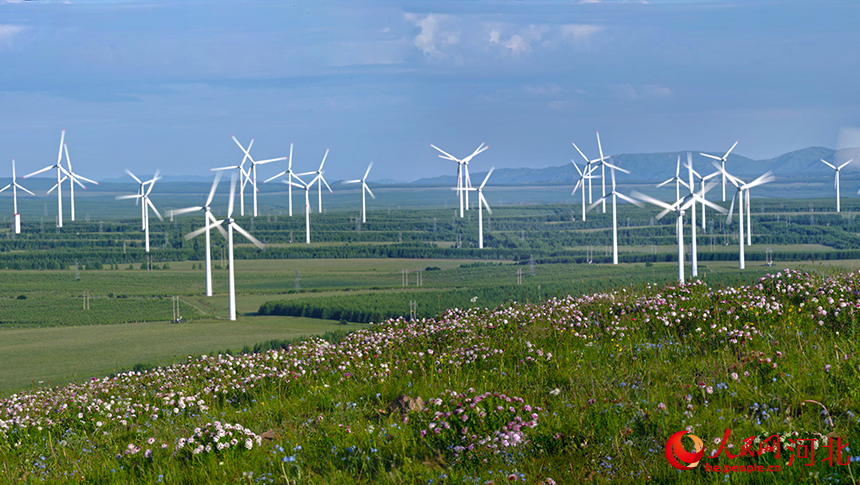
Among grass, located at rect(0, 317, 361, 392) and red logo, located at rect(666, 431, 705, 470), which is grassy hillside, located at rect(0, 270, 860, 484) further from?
grass, located at rect(0, 317, 361, 392)

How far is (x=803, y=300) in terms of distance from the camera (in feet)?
41.7

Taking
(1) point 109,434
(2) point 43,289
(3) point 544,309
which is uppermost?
(3) point 544,309

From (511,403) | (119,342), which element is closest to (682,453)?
(511,403)

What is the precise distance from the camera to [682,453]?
682 cm

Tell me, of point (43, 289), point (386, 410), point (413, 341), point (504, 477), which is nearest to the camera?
point (504, 477)

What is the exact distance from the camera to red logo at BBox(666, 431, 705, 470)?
21.9 ft

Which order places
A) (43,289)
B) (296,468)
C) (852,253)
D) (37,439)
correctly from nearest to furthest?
(296,468) → (37,439) → (43,289) → (852,253)

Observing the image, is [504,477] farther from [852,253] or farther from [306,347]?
[852,253]

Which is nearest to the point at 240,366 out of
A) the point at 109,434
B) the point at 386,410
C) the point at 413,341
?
the point at 413,341

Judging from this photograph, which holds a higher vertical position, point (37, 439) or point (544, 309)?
point (544, 309)

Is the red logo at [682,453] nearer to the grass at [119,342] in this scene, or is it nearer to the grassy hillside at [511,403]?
the grassy hillside at [511,403]

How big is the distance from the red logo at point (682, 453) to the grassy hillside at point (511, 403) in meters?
0.05

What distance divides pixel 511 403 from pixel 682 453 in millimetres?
2163

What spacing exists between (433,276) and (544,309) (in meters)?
151
